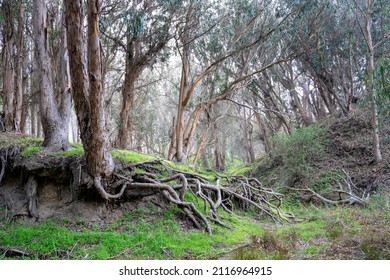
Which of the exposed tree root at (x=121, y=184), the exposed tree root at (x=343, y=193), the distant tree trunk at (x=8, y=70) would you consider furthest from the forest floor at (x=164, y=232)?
the distant tree trunk at (x=8, y=70)

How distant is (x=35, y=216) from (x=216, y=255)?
3819 mm

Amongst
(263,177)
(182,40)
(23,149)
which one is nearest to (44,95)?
(23,149)

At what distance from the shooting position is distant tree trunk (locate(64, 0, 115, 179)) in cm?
507

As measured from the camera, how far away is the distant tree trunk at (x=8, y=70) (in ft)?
31.2

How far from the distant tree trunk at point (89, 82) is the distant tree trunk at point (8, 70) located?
5.26 meters

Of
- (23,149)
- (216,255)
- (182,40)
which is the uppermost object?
(182,40)

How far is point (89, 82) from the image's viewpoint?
527 cm

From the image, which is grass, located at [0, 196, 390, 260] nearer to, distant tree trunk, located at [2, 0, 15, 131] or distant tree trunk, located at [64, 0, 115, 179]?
distant tree trunk, located at [64, 0, 115, 179]

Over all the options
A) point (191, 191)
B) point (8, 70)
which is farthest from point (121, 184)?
point (8, 70)

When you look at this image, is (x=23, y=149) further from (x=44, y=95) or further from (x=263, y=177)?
(x=263, y=177)

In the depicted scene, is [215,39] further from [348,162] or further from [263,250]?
[263,250]

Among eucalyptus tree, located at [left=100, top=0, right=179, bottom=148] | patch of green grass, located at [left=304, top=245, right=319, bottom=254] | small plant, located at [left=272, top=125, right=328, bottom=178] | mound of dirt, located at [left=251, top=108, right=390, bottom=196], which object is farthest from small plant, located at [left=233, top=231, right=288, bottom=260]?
small plant, located at [left=272, top=125, right=328, bottom=178]

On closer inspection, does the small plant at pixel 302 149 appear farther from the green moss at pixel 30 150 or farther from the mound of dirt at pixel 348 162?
the green moss at pixel 30 150
